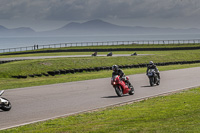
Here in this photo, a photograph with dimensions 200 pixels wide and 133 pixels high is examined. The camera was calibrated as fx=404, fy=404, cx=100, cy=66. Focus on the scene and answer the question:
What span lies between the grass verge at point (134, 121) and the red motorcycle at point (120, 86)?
419cm

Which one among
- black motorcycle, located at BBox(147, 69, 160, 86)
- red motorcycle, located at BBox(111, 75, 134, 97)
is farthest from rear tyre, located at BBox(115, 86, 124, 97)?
black motorcycle, located at BBox(147, 69, 160, 86)

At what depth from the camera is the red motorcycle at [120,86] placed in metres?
16.9

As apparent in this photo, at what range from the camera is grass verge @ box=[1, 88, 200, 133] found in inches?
347

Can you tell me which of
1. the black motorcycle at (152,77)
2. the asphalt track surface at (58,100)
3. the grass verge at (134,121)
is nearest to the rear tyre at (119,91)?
the asphalt track surface at (58,100)

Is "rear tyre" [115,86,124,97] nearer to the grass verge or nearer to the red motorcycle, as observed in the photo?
the red motorcycle

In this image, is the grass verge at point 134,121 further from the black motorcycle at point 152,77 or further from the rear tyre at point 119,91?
the black motorcycle at point 152,77

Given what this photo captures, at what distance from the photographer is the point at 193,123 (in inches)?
357

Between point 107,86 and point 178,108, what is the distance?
951 centimetres

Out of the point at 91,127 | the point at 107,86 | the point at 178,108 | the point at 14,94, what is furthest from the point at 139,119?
the point at 107,86

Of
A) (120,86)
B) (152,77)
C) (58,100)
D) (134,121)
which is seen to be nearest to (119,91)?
(120,86)

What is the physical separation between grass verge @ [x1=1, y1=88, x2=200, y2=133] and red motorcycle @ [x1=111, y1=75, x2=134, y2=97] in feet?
13.8

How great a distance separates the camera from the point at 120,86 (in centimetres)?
1722

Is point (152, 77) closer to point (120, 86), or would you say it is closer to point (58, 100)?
point (120, 86)

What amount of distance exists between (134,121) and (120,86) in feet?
23.8
